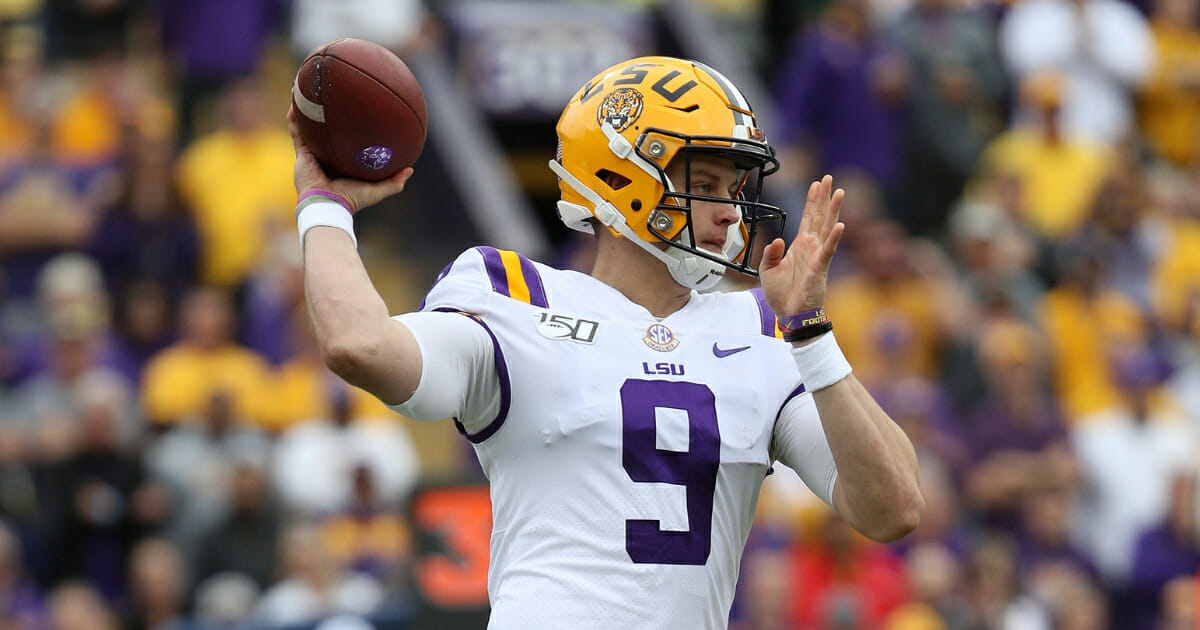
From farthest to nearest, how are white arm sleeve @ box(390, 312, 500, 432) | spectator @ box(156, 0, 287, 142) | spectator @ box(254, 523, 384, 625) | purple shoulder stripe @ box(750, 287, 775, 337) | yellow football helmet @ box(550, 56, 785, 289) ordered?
spectator @ box(156, 0, 287, 142) → spectator @ box(254, 523, 384, 625) → purple shoulder stripe @ box(750, 287, 775, 337) → yellow football helmet @ box(550, 56, 785, 289) → white arm sleeve @ box(390, 312, 500, 432)

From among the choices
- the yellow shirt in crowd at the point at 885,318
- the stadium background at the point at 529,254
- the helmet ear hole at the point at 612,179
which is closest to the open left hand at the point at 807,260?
the helmet ear hole at the point at 612,179

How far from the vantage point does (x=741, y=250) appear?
4262 millimetres

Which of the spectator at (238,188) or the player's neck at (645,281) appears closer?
the player's neck at (645,281)

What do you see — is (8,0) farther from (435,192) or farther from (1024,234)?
(1024,234)

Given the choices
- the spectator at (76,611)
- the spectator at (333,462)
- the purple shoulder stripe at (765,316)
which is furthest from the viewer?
the spectator at (333,462)

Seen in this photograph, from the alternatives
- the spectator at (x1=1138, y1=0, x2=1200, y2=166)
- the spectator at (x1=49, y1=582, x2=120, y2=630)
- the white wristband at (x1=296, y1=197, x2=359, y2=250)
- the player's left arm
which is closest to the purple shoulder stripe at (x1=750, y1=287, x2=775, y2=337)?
the player's left arm

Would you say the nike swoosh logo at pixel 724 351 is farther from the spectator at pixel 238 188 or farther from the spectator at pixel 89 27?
the spectator at pixel 89 27

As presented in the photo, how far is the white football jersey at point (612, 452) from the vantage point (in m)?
3.90

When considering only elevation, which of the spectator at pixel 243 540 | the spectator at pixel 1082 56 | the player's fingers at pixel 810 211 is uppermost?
the player's fingers at pixel 810 211

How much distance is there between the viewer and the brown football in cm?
392

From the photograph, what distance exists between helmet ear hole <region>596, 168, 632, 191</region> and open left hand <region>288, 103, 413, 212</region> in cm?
50

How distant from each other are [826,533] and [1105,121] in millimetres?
4720

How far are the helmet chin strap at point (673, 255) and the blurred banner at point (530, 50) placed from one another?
26.9ft

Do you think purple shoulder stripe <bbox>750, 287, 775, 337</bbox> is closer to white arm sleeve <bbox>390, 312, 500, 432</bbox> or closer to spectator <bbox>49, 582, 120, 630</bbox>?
white arm sleeve <bbox>390, 312, 500, 432</bbox>
